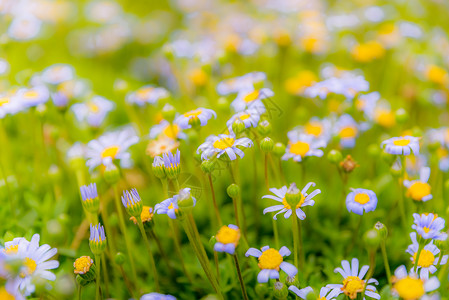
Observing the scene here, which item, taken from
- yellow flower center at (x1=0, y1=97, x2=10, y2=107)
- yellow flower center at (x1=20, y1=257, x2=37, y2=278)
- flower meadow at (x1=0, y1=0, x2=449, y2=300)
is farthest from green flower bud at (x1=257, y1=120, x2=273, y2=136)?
yellow flower center at (x1=0, y1=97, x2=10, y2=107)

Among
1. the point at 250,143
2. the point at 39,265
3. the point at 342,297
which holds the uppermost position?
the point at 250,143

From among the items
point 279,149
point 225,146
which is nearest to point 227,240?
point 225,146

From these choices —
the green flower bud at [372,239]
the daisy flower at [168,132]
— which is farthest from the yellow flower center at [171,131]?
the green flower bud at [372,239]

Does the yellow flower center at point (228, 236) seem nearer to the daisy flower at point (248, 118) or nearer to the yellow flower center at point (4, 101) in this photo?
the daisy flower at point (248, 118)

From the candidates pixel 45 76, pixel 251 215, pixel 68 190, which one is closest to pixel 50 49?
pixel 45 76

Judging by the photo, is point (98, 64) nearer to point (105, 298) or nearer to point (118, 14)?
point (118, 14)

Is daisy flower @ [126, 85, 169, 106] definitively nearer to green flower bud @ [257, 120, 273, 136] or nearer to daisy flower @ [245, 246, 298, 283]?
green flower bud @ [257, 120, 273, 136]
